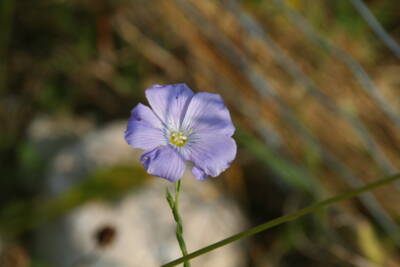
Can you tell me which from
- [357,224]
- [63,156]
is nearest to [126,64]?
[63,156]

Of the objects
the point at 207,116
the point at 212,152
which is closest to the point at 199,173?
the point at 212,152

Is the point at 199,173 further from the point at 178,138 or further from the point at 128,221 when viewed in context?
the point at 128,221

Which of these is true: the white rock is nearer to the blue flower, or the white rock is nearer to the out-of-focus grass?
the out-of-focus grass

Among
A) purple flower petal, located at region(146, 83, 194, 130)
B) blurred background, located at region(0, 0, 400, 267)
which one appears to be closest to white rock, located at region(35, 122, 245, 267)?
blurred background, located at region(0, 0, 400, 267)

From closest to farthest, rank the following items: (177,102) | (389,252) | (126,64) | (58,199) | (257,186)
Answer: (177,102), (58,199), (389,252), (257,186), (126,64)

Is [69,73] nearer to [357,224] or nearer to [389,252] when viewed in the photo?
[357,224]

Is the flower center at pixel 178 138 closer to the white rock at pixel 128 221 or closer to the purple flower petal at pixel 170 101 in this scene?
the purple flower petal at pixel 170 101

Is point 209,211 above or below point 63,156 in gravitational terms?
below
